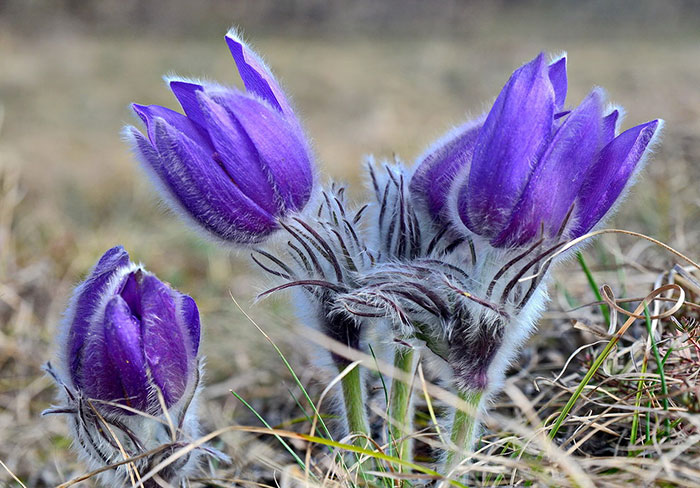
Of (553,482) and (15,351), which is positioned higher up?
(15,351)

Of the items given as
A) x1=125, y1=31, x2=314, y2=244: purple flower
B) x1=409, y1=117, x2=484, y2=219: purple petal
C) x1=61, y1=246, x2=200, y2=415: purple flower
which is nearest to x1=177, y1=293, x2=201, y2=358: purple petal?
x1=61, y1=246, x2=200, y2=415: purple flower

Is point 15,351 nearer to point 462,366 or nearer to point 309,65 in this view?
point 462,366

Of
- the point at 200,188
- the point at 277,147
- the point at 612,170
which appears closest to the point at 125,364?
the point at 200,188

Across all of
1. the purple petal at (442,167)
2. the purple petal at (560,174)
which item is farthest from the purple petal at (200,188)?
the purple petal at (560,174)

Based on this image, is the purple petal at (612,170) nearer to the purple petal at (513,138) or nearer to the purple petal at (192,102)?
the purple petal at (513,138)

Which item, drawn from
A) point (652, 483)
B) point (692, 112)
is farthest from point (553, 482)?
point (692, 112)

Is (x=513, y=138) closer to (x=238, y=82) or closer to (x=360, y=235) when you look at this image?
(x=360, y=235)

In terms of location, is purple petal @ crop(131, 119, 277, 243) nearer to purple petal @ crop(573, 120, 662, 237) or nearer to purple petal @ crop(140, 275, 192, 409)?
purple petal @ crop(140, 275, 192, 409)
